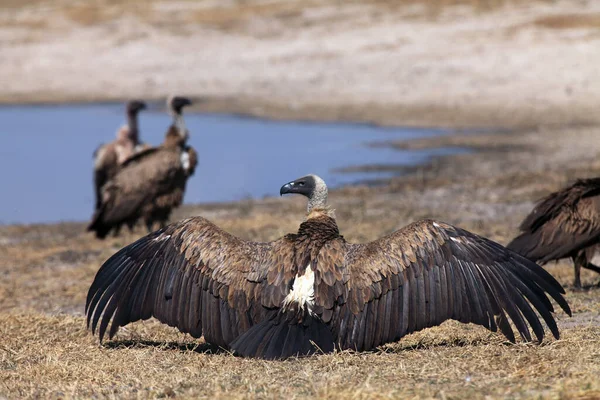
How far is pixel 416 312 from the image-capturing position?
5977 millimetres

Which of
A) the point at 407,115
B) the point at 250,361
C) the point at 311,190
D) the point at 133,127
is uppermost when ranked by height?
the point at 311,190

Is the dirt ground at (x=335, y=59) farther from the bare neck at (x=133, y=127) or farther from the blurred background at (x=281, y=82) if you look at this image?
the bare neck at (x=133, y=127)

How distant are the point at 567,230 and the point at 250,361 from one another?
3.75 metres

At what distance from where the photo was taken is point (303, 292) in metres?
5.95

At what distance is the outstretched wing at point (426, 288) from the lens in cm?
596

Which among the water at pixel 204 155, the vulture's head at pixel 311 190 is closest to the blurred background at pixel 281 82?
the water at pixel 204 155

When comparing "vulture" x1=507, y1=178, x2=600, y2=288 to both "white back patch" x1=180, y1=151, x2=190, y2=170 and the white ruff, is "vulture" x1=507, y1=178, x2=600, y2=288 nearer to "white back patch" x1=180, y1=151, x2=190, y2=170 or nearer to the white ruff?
the white ruff

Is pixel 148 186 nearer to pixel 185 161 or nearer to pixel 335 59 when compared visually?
Answer: pixel 185 161

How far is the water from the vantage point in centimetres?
1648

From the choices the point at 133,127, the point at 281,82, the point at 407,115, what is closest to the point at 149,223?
the point at 133,127

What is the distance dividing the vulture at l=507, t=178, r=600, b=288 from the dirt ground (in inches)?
538

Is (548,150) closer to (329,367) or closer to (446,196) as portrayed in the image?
(446,196)

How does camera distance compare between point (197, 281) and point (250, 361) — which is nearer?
point (250, 361)

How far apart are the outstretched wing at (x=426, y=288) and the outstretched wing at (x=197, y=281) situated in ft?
1.09
